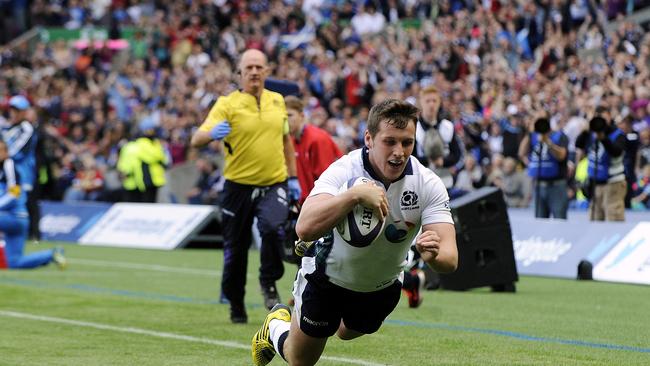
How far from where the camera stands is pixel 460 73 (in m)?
26.8

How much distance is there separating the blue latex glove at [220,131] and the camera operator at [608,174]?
7.84 m

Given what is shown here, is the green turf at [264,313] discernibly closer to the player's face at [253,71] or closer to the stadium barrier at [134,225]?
the player's face at [253,71]

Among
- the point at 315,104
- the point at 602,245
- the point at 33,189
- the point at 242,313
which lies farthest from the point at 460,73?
the point at 242,313

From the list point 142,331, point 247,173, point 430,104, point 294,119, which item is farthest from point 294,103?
point 142,331

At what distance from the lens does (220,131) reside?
427 inches

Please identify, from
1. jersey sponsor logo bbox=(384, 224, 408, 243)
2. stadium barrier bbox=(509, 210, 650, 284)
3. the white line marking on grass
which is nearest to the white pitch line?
jersey sponsor logo bbox=(384, 224, 408, 243)

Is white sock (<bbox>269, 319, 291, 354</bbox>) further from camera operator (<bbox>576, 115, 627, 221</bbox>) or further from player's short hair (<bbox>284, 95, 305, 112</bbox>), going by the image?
camera operator (<bbox>576, 115, 627, 221</bbox>)

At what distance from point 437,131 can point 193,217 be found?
9581 mm

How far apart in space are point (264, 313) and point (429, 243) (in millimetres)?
6128

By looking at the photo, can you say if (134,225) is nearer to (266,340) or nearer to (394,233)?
(266,340)

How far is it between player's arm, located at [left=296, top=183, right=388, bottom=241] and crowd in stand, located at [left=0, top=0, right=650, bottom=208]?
11.9 m

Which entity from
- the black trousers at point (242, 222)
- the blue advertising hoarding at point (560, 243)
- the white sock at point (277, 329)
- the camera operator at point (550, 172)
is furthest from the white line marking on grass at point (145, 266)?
the white sock at point (277, 329)

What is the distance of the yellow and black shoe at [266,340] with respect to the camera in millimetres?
7727

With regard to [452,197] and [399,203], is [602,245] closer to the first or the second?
[452,197]
